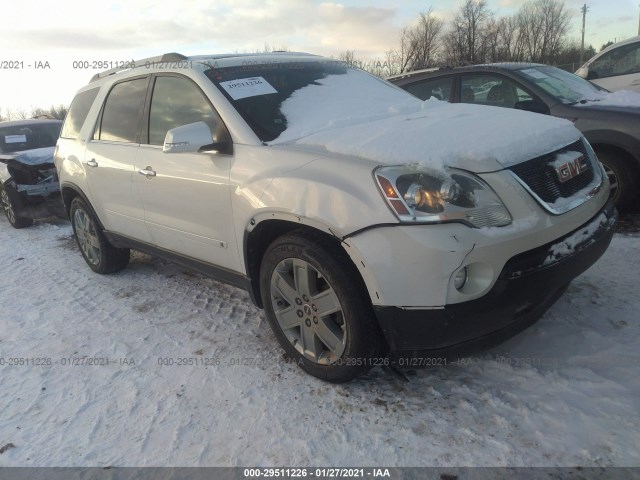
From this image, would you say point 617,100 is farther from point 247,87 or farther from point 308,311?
point 308,311

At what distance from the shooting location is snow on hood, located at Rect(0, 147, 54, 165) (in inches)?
284

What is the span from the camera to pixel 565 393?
8.09ft

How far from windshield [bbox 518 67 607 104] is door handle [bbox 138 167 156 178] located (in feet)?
13.1

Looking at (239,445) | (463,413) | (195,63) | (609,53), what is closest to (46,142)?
(195,63)

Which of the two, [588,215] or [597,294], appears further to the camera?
[597,294]

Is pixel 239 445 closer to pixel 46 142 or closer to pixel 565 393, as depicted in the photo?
pixel 565 393

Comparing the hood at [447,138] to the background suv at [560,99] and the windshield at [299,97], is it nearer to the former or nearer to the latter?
the windshield at [299,97]

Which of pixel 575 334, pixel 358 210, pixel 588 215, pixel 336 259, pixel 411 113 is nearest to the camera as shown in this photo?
pixel 358 210

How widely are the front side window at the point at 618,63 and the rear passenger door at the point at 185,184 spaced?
7.16 meters

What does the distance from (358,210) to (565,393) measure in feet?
4.53

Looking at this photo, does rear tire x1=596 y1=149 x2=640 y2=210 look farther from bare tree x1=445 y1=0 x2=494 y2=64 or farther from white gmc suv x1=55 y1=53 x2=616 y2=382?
bare tree x1=445 y1=0 x2=494 y2=64

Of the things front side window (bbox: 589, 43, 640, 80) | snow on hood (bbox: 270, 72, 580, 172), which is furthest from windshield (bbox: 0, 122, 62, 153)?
front side window (bbox: 589, 43, 640, 80)

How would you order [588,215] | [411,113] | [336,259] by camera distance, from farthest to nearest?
[411,113], [588,215], [336,259]

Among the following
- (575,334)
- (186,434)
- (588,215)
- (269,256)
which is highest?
(588,215)
